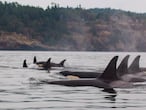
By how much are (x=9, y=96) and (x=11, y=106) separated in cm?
333

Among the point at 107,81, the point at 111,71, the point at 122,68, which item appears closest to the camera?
the point at 111,71

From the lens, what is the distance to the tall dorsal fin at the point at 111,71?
2680 cm

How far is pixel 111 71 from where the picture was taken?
26922mm

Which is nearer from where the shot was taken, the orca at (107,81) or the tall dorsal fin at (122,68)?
the orca at (107,81)

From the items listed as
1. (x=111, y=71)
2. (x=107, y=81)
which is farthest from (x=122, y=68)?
(x=111, y=71)

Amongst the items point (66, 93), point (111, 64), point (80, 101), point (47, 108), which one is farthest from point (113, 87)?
point (47, 108)

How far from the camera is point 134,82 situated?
3075cm

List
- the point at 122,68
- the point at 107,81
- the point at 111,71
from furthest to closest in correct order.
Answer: the point at 122,68
the point at 107,81
the point at 111,71

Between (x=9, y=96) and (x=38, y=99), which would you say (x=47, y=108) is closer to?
(x=38, y=99)

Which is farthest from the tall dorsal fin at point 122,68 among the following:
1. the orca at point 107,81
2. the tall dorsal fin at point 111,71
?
the tall dorsal fin at point 111,71

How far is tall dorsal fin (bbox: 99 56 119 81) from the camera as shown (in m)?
26.8

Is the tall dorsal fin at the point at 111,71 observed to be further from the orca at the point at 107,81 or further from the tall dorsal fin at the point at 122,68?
the tall dorsal fin at the point at 122,68

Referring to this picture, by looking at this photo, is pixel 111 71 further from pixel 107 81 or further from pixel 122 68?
pixel 122 68

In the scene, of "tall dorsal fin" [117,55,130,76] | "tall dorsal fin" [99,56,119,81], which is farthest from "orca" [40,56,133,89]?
"tall dorsal fin" [117,55,130,76]
